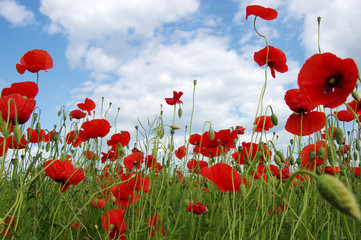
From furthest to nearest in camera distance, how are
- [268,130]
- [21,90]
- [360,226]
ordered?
[268,130] < [360,226] < [21,90]

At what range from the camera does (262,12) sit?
1.66 metres

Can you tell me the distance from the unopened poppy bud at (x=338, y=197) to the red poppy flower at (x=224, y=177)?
2.42 feet

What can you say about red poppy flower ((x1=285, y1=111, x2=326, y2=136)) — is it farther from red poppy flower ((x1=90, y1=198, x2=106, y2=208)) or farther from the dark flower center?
red poppy flower ((x1=90, y1=198, x2=106, y2=208))

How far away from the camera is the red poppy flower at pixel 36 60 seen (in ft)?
6.40

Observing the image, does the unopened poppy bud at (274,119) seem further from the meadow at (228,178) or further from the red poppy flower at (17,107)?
the red poppy flower at (17,107)

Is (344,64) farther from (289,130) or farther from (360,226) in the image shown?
(360,226)

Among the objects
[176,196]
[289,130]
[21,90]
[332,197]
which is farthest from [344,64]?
[176,196]

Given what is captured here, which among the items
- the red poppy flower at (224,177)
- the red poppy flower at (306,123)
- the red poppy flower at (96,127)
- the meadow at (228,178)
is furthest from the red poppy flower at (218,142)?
the red poppy flower at (224,177)

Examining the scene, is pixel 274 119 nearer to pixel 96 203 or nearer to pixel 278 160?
pixel 278 160

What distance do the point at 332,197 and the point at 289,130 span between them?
117 cm

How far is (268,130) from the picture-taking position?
2.51m

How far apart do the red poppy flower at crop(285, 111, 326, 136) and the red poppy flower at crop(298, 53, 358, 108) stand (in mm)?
413

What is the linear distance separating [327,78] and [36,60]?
1.70 metres

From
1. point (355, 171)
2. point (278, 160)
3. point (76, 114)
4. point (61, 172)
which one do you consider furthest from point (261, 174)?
point (76, 114)
